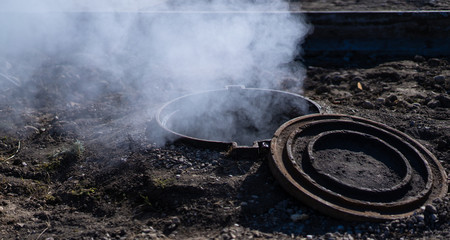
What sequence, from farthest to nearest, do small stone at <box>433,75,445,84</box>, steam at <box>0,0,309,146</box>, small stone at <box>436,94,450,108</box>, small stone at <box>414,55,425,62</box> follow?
small stone at <box>414,55,425,62</box> → steam at <box>0,0,309,146</box> → small stone at <box>433,75,445,84</box> → small stone at <box>436,94,450,108</box>

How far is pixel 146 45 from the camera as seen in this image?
7234 millimetres

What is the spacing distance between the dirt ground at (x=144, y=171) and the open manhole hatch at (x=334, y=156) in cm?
14

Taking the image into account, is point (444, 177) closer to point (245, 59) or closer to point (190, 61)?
point (245, 59)

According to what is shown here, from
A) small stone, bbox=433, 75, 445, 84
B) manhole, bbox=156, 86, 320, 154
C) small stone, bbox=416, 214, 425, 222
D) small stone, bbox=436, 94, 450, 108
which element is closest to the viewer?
small stone, bbox=416, 214, 425, 222

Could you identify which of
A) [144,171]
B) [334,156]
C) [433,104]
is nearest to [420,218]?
[334,156]

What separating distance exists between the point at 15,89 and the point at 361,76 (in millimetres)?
5228

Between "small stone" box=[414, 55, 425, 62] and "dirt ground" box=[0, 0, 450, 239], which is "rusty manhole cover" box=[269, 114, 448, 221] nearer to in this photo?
"dirt ground" box=[0, 0, 450, 239]

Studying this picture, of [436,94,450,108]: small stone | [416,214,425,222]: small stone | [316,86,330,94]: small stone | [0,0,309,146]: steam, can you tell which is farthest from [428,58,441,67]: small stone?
[416,214,425,222]: small stone

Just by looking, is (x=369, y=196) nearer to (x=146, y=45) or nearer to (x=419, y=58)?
(x=419, y=58)

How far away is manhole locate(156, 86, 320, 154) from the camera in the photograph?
205 inches

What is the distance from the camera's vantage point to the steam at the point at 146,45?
6.45m

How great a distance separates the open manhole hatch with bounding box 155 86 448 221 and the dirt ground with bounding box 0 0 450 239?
136mm

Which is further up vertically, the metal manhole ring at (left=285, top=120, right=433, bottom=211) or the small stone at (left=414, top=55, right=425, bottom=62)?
the small stone at (left=414, top=55, right=425, bottom=62)

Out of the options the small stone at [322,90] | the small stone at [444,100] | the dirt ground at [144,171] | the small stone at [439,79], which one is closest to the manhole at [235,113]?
the dirt ground at [144,171]
